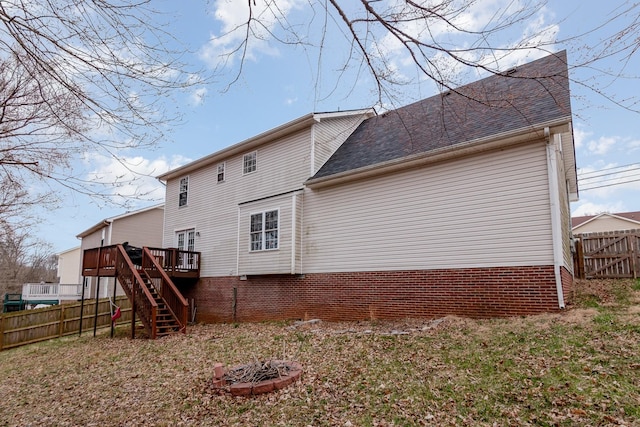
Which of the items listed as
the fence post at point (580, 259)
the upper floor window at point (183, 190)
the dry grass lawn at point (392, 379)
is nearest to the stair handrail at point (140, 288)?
the dry grass lawn at point (392, 379)

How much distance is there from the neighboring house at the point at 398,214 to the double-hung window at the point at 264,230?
1.9 inches

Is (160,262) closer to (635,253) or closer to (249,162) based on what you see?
(249,162)

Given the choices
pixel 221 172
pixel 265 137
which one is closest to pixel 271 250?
pixel 265 137

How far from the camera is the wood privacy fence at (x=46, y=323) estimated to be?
13.8 m

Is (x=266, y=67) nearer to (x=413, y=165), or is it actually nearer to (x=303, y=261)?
(x=413, y=165)

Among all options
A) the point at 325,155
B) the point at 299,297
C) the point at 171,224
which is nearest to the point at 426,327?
the point at 299,297

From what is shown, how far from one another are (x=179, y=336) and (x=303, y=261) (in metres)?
4.20

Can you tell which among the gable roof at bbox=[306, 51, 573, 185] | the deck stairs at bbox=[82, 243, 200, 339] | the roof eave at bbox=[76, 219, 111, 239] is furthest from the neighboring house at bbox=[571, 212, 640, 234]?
the roof eave at bbox=[76, 219, 111, 239]

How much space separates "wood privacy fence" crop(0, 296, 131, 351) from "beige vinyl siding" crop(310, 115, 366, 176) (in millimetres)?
9561

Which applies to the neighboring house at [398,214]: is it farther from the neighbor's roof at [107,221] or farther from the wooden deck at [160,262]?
the neighbor's roof at [107,221]

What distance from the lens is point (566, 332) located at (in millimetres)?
6145

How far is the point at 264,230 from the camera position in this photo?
12.8m

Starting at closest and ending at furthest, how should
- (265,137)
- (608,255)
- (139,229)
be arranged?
(608,255) → (265,137) → (139,229)

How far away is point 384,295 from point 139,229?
1960 centimetres
